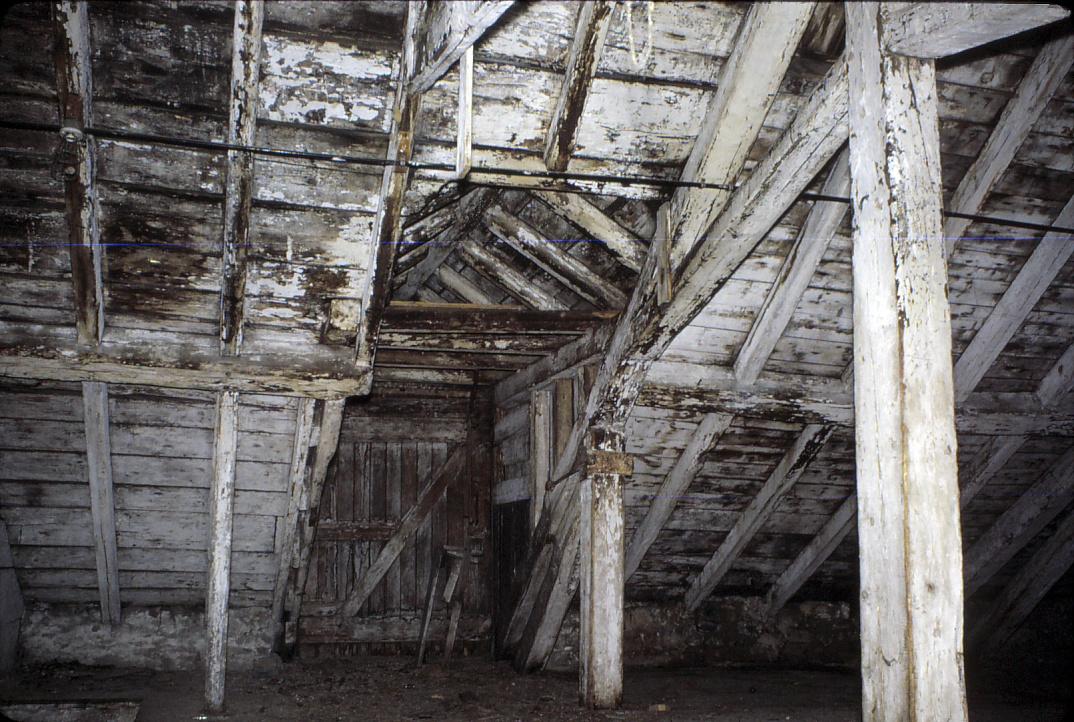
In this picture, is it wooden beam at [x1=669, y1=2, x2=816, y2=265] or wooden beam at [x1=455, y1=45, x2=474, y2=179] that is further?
wooden beam at [x1=669, y1=2, x2=816, y2=265]

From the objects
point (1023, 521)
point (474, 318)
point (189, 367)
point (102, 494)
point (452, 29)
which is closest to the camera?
point (452, 29)

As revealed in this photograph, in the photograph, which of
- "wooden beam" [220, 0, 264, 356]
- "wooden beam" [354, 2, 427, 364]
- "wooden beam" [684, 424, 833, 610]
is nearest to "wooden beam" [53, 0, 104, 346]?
"wooden beam" [220, 0, 264, 356]

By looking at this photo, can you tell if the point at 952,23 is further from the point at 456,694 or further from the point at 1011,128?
the point at 456,694

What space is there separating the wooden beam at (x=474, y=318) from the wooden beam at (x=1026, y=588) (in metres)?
4.06

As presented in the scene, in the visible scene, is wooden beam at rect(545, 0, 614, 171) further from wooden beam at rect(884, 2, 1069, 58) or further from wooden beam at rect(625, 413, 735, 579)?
wooden beam at rect(625, 413, 735, 579)

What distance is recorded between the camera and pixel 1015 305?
4527mm

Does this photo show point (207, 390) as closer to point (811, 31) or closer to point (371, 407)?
point (371, 407)

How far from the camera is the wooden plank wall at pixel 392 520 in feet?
22.4

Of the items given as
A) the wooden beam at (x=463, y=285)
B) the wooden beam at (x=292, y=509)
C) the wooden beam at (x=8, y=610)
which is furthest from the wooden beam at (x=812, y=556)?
the wooden beam at (x=8, y=610)

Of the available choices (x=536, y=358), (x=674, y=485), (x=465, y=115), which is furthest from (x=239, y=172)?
(x=674, y=485)

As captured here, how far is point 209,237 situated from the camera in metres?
3.69

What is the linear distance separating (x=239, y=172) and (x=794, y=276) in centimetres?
264

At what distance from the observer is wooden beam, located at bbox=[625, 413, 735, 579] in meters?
5.21

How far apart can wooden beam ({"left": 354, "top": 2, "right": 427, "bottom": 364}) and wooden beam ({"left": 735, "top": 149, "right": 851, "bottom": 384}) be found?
1805mm
